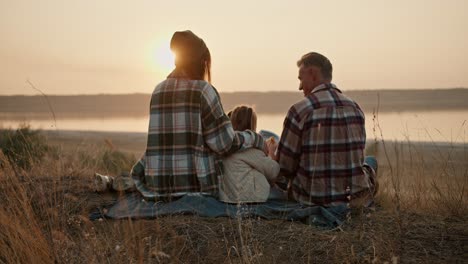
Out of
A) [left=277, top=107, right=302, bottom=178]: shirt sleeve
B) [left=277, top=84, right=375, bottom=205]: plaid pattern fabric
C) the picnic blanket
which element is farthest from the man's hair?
the picnic blanket

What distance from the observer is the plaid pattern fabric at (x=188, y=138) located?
18.8ft

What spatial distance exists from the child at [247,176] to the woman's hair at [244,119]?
1.04 ft

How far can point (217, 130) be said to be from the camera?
18.8 feet

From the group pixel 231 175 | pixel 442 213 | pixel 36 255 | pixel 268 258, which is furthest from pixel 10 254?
pixel 442 213

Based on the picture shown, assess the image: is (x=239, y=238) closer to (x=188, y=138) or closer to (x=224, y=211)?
(x=224, y=211)

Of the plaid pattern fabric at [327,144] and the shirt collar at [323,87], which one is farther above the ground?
the shirt collar at [323,87]

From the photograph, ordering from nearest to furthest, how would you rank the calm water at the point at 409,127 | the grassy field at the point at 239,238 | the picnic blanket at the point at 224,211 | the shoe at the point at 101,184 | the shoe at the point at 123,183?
the grassy field at the point at 239,238 → the picnic blanket at the point at 224,211 → the shoe at the point at 123,183 → the shoe at the point at 101,184 → the calm water at the point at 409,127

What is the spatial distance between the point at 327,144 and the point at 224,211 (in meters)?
1.03

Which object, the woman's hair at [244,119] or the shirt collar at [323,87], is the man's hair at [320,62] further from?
the woman's hair at [244,119]

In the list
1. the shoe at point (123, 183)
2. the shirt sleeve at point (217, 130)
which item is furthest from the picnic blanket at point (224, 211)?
the shoe at point (123, 183)

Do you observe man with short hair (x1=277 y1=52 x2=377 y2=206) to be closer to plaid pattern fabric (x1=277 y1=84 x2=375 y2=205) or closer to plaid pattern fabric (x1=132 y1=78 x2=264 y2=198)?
plaid pattern fabric (x1=277 y1=84 x2=375 y2=205)

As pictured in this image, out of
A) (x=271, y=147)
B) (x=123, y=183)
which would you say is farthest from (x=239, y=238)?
(x=123, y=183)

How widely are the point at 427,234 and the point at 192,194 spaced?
195cm

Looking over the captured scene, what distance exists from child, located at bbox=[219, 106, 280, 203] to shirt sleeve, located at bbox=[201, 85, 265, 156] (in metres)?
0.11
